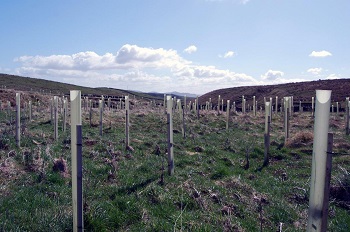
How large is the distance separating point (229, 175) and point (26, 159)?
192 inches

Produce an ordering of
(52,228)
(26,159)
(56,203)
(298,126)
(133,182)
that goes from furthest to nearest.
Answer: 1. (298,126)
2. (26,159)
3. (133,182)
4. (56,203)
5. (52,228)

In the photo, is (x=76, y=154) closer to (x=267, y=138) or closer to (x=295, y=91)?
(x=267, y=138)

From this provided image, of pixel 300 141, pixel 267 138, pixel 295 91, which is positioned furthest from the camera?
pixel 295 91

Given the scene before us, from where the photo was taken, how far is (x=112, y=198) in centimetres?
673

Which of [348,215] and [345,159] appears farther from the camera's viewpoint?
[345,159]

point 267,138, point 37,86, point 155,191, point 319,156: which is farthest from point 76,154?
point 37,86

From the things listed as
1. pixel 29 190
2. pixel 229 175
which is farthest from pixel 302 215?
pixel 29 190

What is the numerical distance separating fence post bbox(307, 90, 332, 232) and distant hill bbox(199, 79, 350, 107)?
47.2 metres

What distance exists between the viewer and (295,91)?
57.0 m

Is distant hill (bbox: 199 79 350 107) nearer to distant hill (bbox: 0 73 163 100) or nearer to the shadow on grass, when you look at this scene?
distant hill (bbox: 0 73 163 100)

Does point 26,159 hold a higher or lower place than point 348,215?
higher

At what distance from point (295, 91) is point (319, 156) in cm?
5614

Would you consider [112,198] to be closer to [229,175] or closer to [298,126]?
[229,175]

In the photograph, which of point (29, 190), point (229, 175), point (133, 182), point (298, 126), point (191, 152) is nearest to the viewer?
point (29, 190)
